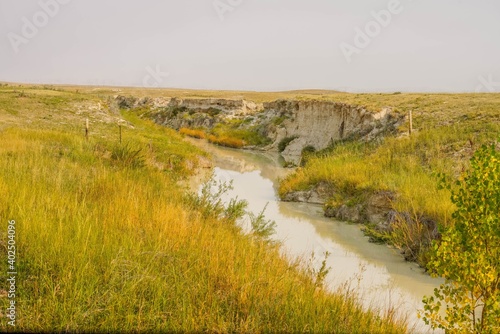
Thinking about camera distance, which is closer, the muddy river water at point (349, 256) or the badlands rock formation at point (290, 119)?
the muddy river water at point (349, 256)

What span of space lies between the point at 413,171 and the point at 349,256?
15.2ft

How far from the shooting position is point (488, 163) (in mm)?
3949

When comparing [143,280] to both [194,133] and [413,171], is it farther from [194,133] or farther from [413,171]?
[194,133]

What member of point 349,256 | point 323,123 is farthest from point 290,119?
point 349,256

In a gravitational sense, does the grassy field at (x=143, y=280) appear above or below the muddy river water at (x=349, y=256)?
above

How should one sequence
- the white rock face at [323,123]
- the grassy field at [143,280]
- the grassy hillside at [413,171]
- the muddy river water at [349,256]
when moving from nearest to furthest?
1. the grassy field at [143,280]
2. the muddy river water at [349,256]
3. the grassy hillside at [413,171]
4. the white rock face at [323,123]

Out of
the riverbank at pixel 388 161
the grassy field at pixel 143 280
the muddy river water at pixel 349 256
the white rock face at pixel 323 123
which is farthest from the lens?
the white rock face at pixel 323 123

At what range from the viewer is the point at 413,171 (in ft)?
40.5

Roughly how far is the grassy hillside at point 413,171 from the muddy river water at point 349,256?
1.48 feet

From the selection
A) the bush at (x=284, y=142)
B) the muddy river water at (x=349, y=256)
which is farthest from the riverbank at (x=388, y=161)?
the muddy river water at (x=349, y=256)

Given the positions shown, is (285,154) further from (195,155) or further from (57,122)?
(57,122)

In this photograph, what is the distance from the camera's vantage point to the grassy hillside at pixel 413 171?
8992mm

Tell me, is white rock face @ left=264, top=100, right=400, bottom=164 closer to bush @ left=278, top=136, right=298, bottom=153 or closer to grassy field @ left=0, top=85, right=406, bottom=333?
bush @ left=278, top=136, right=298, bottom=153

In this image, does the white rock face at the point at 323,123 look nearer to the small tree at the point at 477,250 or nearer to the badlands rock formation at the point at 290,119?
the badlands rock formation at the point at 290,119
